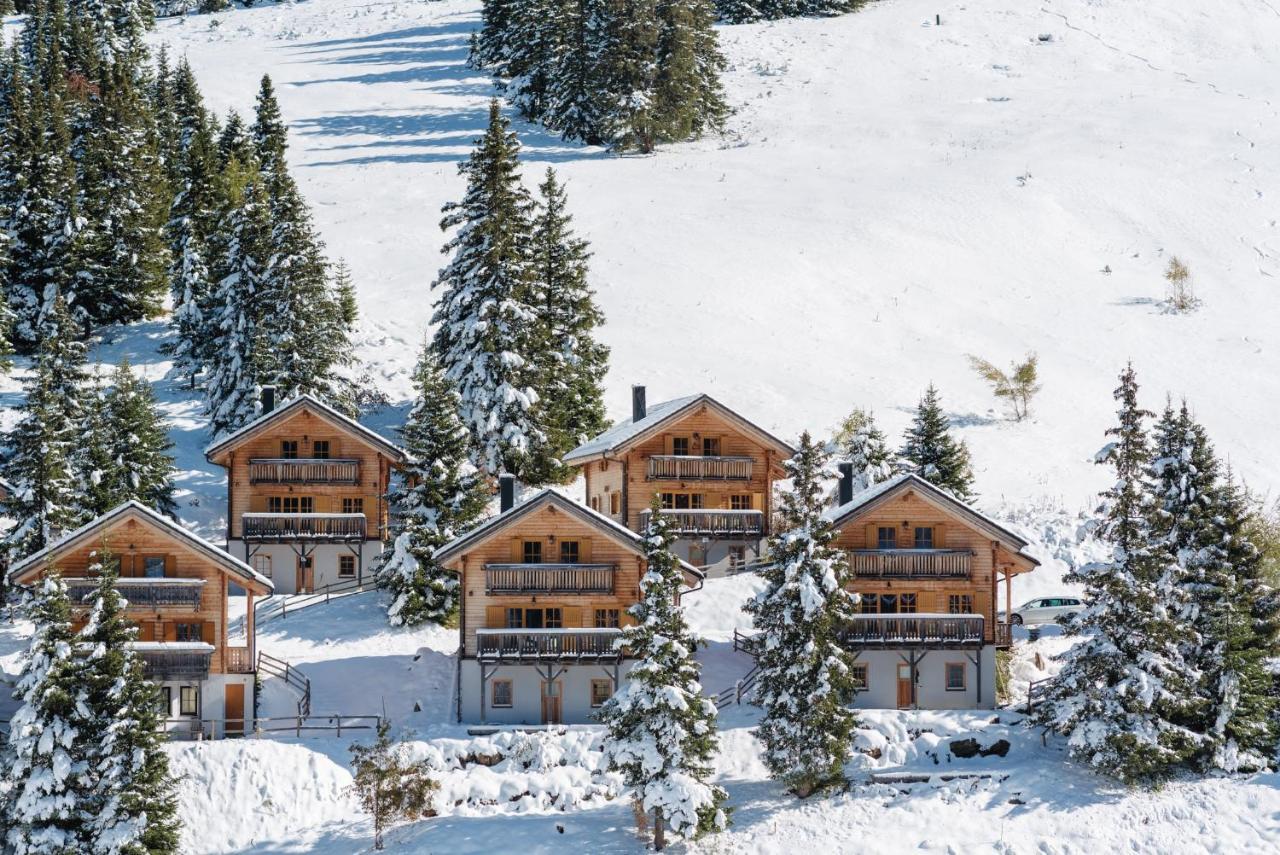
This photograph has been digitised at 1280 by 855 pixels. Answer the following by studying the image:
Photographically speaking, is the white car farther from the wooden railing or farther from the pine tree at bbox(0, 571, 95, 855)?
the pine tree at bbox(0, 571, 95, 855)

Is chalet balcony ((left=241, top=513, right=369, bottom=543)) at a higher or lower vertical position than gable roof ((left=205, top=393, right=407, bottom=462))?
lower

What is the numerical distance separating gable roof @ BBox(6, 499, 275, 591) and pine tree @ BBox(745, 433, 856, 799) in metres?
15.8

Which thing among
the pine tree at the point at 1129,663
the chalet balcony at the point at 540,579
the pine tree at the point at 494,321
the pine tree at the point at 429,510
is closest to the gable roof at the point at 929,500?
the pine tree at the point at 1129,663

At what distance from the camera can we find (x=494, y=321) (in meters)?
65.0

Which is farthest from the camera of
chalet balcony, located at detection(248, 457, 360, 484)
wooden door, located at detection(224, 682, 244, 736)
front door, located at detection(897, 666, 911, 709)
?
chalet balcony, located at detection(248, 457, 360, 484)

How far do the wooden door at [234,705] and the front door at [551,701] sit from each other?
31.0ft

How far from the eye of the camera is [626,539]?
50.8 m

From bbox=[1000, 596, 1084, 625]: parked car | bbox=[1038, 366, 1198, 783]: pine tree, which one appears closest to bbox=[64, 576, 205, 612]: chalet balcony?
bbox=[1038, 366, 1198, 783]: pine tree

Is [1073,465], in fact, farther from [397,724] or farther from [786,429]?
[397,724]

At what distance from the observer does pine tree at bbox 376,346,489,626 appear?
54500mm

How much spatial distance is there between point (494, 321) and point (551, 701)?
20.2m

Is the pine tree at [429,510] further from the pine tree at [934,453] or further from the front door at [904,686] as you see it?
the pine tree at [934,453]

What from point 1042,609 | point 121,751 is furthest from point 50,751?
point 1042,609

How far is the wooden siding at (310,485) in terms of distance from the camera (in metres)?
60.9
